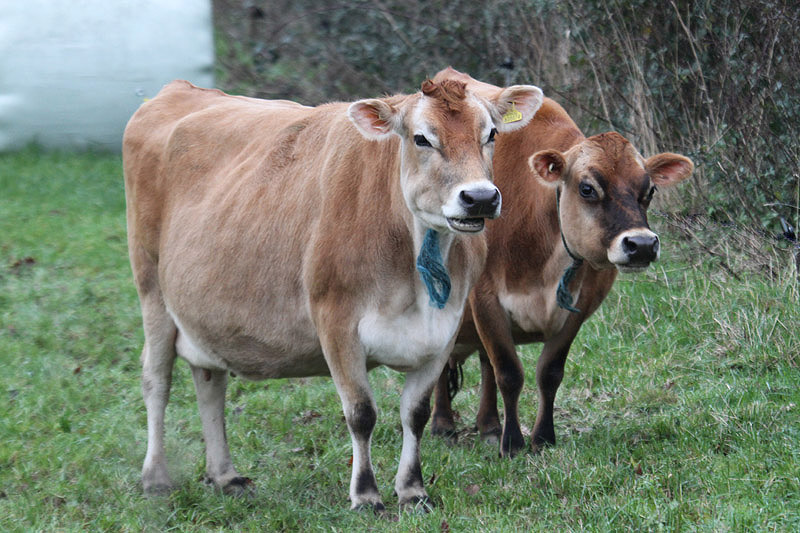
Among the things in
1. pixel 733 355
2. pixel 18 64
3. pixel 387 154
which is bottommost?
pixel 18 64

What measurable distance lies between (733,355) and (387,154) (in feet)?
9.25

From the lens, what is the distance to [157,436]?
5.56m

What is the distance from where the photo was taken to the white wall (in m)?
Answer: 15.0

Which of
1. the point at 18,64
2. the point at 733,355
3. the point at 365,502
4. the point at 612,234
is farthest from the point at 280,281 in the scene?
the point at 18,64

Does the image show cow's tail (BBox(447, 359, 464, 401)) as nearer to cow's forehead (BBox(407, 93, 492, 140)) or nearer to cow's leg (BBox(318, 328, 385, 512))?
cow's leg (BBox(318, 328, 385, 512))

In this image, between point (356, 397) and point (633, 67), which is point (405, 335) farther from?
point (633, 67)

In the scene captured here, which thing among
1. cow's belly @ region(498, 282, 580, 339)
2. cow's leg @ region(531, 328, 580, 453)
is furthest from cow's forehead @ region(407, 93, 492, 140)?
cow's leg @ region(531, 328, 580, 453)

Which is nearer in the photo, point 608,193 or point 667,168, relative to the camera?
point 608,193

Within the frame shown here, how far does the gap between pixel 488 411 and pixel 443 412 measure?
1.07 feet

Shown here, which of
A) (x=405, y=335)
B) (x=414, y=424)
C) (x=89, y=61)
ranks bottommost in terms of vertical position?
(x=89, y=61)

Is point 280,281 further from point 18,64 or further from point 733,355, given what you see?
point 18,64

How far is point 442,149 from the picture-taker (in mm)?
4453

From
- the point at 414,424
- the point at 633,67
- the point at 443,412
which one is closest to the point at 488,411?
the point at 443,412

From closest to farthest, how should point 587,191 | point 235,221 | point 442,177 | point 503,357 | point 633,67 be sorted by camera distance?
point 442,177
point 235,221
point 587,191
point 503,357
point 633,67
